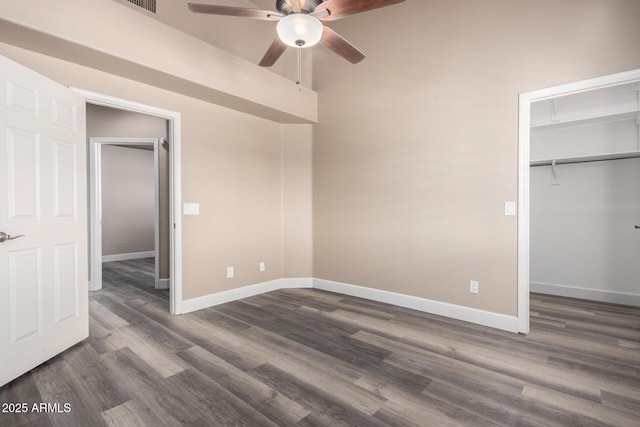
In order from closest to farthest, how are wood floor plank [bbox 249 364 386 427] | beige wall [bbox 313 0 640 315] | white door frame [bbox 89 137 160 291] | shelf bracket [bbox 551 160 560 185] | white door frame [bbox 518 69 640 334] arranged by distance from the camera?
wood floor plank [bbox 249 364 386 427]
beige wall [bbox 313 0 640 315]
white door frame [bbox 518 69 640 334]
shelf bracket [bbox 551 160 560 185]
white door frame [bbox 89 137 160 291]

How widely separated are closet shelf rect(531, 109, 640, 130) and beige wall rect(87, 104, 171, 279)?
5.06 m

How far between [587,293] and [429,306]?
215cm

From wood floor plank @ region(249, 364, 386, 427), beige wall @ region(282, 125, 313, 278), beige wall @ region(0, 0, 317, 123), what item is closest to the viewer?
wood floor plank @ region(249, 364, 386, 427)

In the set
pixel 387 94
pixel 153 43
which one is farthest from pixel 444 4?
pixel 153 43

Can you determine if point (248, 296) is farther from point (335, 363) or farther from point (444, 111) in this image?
point (444, 111)

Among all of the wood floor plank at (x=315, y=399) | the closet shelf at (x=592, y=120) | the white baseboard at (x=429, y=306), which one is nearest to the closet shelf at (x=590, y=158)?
the closet shelf at (x=592, y=120)

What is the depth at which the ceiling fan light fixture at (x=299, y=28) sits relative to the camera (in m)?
2.01

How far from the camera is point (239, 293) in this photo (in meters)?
4.02

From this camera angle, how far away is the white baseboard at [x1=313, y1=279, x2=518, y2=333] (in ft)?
9.82

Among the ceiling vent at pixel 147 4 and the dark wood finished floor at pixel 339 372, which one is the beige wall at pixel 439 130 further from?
the ceiling vent at pixel 147 4

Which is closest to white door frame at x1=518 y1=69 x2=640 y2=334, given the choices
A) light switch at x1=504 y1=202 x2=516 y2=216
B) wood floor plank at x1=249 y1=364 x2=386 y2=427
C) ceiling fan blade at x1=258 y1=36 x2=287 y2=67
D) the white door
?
light switch at x1=504 y1=202 x2=516 y2=216

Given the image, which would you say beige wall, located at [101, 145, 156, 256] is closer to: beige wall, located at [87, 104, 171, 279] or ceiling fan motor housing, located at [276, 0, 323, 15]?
beige wall, located at [87, 104, 171, 279]

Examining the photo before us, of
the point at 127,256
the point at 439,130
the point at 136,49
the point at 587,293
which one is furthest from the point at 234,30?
the point at 127,256

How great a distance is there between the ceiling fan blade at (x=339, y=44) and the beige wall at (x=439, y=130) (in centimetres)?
123
